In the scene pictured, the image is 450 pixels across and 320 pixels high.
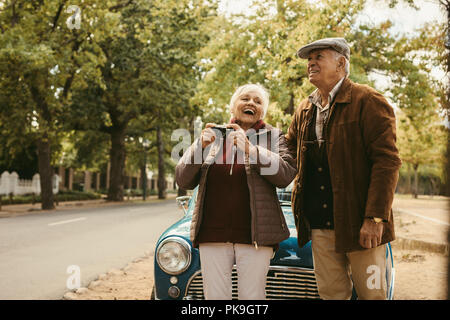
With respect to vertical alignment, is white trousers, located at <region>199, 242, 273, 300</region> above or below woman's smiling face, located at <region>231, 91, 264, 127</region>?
below

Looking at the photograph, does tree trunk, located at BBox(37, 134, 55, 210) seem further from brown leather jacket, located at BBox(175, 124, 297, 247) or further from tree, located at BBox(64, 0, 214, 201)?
brown leather jacket, located at BBox(175, 124, 297, 247)

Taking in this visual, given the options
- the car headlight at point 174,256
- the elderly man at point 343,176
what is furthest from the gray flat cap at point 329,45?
the car headlight at point 174,256

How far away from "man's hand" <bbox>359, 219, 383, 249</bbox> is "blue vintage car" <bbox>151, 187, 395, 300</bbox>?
0.95 meters

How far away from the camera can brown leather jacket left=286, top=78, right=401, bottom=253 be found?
93.3 inches

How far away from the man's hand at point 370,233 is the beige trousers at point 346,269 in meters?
0.10

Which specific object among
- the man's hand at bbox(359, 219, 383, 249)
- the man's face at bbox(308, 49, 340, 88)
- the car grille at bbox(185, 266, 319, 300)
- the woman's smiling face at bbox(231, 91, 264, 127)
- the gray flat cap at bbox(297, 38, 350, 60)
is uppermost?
the gray flat cap at bbox(297, 38, 350, 60)

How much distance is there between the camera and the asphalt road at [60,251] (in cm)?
560

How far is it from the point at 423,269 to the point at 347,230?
5.28 m

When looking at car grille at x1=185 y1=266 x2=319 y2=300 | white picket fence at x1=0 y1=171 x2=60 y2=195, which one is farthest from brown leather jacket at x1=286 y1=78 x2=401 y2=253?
white picket fence at x1=0 y1=171 x2=60 y2=195

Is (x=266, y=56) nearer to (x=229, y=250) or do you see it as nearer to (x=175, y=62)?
(x=229, y=250)

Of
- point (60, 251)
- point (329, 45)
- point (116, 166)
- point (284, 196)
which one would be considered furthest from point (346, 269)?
point (116, 166)

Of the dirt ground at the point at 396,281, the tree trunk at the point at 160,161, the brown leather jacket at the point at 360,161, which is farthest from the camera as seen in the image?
the tree trunk at the point at 160,161

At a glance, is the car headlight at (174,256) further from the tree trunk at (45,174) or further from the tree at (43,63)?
the tree trunk at (45,174)
